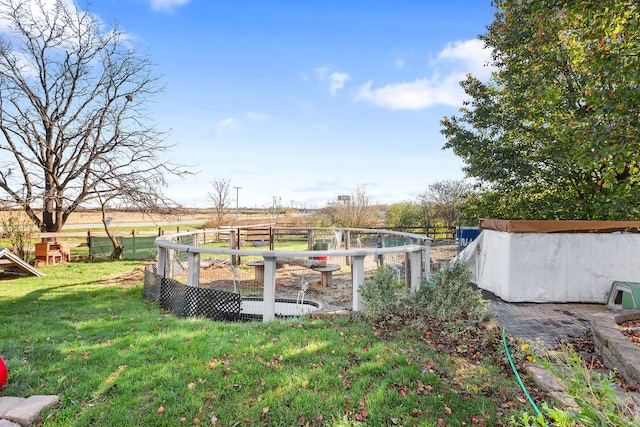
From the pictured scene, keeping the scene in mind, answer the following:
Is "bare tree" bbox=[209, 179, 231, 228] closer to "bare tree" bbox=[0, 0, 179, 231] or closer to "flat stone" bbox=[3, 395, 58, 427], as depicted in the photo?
"bare tree" bbox=[0, 0, 179, 231]

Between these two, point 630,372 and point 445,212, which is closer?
point 630,372

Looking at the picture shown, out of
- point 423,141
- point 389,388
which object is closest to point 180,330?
point 389,388

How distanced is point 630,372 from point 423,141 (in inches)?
421

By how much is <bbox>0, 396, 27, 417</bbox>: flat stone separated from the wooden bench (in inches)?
392

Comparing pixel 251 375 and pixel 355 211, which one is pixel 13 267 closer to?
pixel 251 375

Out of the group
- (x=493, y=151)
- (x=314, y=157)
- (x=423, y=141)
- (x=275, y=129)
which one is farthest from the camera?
(x=314, y=157)

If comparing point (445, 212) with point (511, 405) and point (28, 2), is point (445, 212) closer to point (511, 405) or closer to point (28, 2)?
point (511, 405)

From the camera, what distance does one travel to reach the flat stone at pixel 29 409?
2434mm

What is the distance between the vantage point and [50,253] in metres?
10.8

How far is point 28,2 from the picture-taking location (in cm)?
1170

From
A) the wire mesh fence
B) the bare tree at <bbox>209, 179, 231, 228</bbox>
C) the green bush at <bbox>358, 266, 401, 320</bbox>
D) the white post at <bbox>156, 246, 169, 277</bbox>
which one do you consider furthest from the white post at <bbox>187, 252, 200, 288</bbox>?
the bare tree at <bbox>209, 179, 231, 228</bbox>

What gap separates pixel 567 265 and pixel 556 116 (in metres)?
3.90

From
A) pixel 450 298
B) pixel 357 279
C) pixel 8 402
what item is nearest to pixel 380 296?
pixel 357 279

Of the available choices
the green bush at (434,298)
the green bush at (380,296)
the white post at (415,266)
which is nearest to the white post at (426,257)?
the white post at (415,266)
